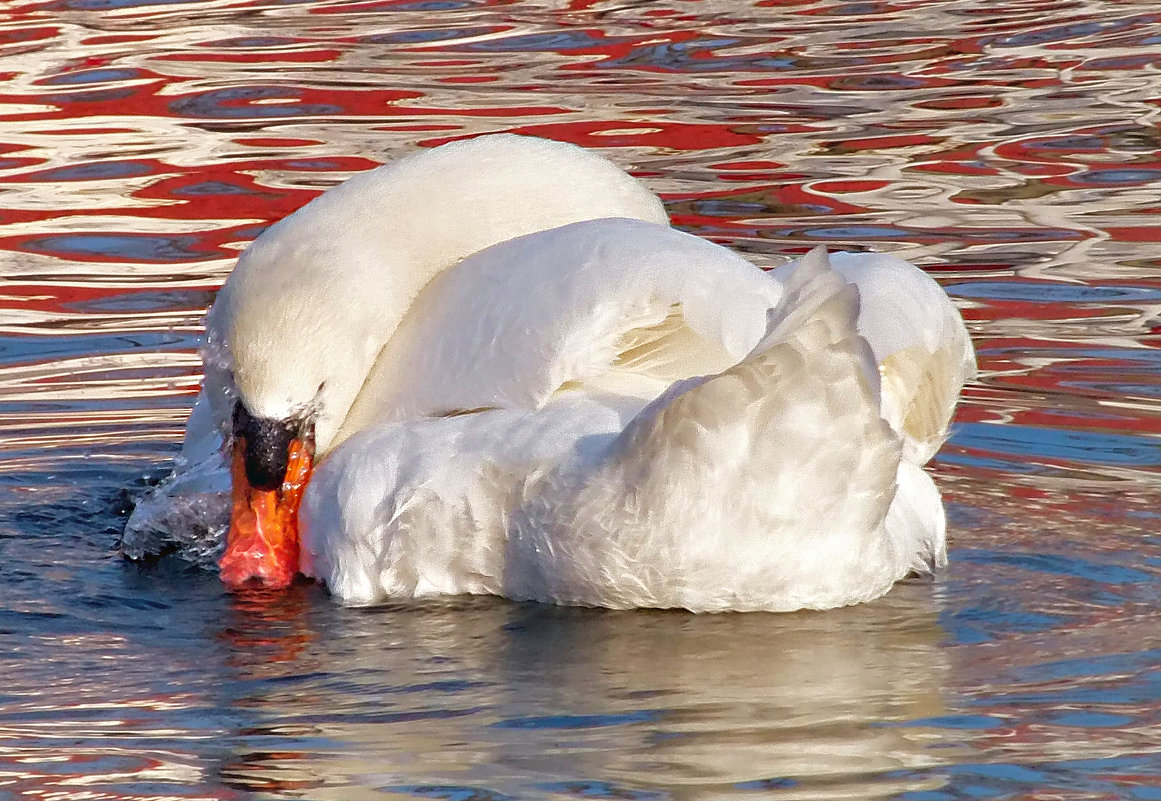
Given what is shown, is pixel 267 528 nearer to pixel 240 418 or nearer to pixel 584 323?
pixel 240 418

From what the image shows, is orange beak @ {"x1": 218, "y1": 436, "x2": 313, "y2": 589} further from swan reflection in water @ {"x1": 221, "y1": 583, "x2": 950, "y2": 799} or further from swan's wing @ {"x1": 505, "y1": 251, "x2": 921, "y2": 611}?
swan's wing @ {"x1": 505, "y1": 251, "x2": 921, "y2": 611}

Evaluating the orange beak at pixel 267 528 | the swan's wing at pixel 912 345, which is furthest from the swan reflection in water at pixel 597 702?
the swan's wing at pixel 912 345

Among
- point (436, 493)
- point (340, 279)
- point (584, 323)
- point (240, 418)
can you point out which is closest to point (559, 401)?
point (584, 323)

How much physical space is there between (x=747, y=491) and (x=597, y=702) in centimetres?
47

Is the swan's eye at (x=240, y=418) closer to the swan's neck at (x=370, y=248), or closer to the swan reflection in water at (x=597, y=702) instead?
the swan's neck at (x=370, y=248)

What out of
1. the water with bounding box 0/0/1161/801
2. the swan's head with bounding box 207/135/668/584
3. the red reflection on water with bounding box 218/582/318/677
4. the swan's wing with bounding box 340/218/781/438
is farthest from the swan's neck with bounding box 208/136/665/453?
the water with bounding box 0/0/1161/801

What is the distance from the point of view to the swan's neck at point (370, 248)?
464cm

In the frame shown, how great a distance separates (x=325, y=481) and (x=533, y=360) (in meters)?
0.54

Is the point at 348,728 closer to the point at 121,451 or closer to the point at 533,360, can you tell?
the point at 533,360

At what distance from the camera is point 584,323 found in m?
4.29

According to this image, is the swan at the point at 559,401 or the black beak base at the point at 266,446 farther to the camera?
the black beak base at the point at 266,446

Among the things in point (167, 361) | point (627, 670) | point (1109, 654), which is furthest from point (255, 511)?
point (167, 361)

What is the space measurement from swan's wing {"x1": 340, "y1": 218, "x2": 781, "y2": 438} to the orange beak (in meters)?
0.20

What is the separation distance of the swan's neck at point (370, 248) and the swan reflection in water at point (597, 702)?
1.66 ft
